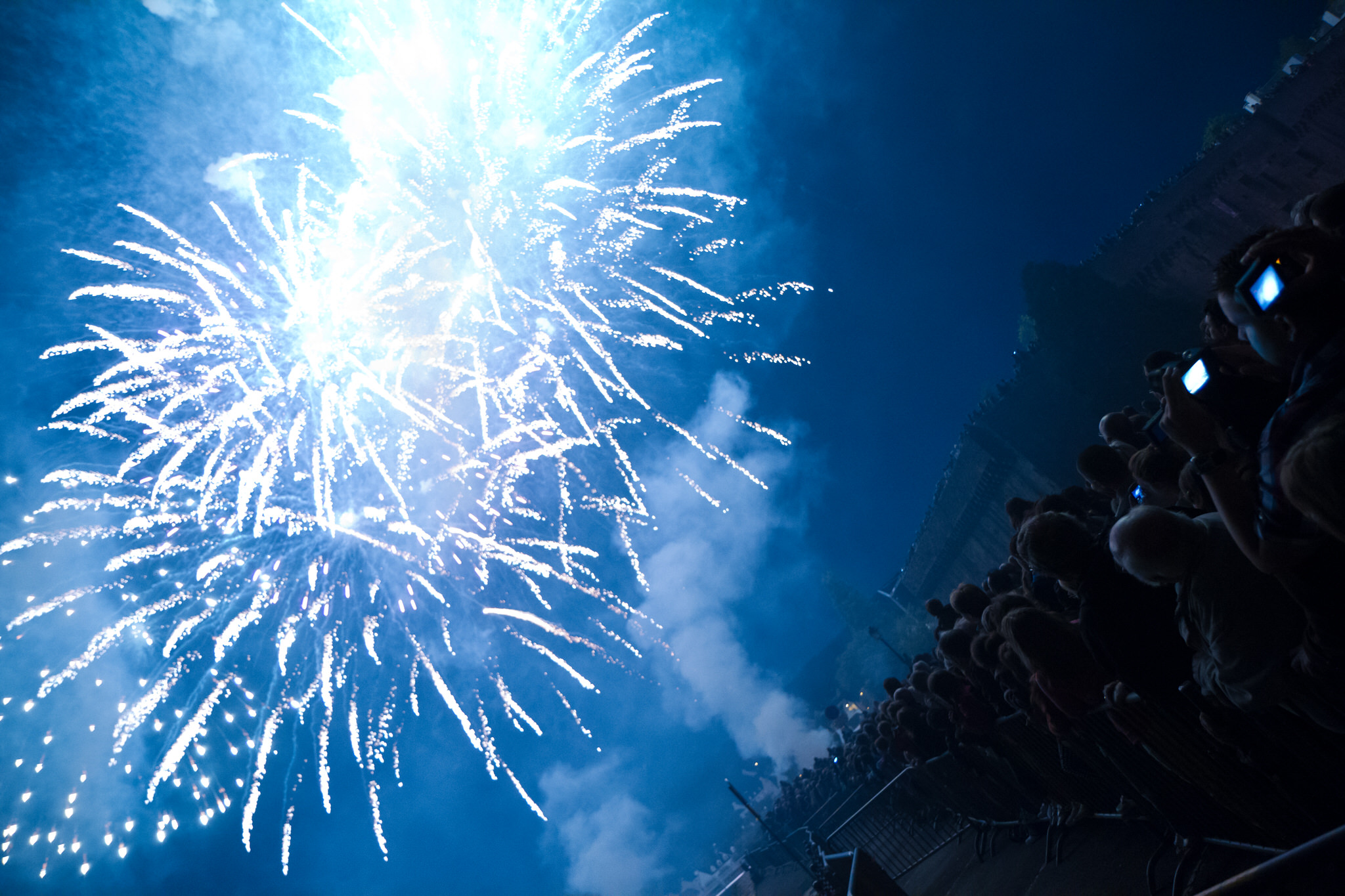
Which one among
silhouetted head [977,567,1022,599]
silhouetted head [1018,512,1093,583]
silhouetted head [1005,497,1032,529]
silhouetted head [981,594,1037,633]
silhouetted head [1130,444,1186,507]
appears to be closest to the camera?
silhouetted head [1018,512,1093,583]

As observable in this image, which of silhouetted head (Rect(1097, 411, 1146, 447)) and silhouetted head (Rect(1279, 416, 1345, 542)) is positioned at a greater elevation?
silhouetted head (Rect(1097, 411, 1146, 447))

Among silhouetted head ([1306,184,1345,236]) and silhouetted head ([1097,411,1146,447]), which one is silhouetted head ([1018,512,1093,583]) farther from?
silhouetted head ([1097,411,1146,447])

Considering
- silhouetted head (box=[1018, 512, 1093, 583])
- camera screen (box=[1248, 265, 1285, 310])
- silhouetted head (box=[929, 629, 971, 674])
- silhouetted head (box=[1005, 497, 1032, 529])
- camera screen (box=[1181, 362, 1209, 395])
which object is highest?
silhouetted head (box=[1005, 497, 1032, 529])

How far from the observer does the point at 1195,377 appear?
264 centimetres

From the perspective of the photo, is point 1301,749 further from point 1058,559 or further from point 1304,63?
point 1304,63

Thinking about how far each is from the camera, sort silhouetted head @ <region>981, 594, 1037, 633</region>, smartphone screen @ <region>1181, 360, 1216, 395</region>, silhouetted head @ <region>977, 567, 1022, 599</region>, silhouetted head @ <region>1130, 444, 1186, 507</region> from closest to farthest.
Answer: smartphone screen @ <region>1181, 360, 1216, 395</region>, silhouetted head @ <region>1130, 444, 1186, 507</region>, silhouetted head @ <region>981, 594, 1037, 633</region>, silhouetted head @ <region>977, 567, 1022, 599</region>

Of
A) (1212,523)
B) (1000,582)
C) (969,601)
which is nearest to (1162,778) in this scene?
(1212,523)

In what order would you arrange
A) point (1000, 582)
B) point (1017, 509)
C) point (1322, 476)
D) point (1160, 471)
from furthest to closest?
point (1000, 582) < point (1017, 509) < point (1160, 471) < point (1322, 476)

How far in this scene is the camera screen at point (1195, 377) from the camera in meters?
2.59

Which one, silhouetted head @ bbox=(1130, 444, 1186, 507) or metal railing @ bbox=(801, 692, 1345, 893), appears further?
silhouetted head @ bbox=(1130, 444, 1186, 507)

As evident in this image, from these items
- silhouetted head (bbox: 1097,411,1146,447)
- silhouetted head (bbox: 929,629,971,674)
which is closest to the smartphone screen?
silhouetted head (bbox: 1097,411,1146,447)

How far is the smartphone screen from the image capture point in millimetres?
2592

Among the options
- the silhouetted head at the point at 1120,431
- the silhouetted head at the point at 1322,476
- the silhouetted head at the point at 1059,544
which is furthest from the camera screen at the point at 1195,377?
the silhouetted head at the point at 1120,431

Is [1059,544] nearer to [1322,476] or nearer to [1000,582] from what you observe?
[1322,476]
